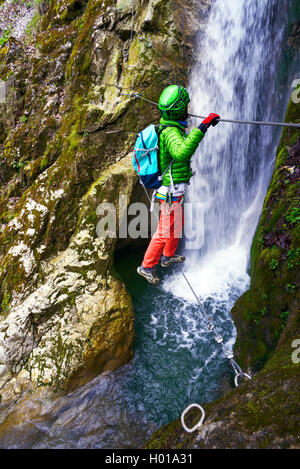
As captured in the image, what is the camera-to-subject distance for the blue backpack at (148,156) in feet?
11.9

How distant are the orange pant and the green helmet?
1.17 meters

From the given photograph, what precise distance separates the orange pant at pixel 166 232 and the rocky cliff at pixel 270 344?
141cm

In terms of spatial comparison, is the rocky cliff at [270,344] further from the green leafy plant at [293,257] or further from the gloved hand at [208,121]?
the gloved hand at [208,121]

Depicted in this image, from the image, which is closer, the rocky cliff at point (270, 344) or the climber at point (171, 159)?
the rocky cliff at point (270, 344)

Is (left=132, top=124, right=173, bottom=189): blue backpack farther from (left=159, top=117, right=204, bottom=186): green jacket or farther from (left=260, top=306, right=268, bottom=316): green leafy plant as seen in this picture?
(left=260, top=306, right=268, bottom=316): green leafy plant

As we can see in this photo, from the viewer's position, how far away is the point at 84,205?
6297mm

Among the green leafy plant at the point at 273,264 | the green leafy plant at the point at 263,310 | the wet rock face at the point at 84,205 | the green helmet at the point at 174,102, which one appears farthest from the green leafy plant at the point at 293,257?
the wet rock face at the point at 84,205

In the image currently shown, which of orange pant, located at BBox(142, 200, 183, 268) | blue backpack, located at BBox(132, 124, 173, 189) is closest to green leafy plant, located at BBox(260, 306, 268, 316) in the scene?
orange pant, located at BBox(142, 200, 183, 268)

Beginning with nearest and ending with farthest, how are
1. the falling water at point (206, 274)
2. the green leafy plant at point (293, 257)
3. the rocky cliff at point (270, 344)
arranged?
the rocky cliff at point (270, 344) < the green leafy plant at point (293, 257) < the falling water at point (206, 274)

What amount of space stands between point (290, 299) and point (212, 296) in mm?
3554

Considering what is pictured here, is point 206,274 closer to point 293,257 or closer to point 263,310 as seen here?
point 263,310

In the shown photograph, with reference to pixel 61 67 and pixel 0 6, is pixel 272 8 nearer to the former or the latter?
pixel 61 67

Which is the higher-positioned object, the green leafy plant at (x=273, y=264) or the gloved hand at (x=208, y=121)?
the gloved hand at (x=208, y=121)

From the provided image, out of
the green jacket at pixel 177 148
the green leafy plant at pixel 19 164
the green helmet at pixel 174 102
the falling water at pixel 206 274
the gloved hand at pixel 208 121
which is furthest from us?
the green leafy plant at pixel 19 164
